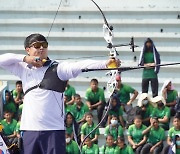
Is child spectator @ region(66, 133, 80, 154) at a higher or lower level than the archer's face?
lower

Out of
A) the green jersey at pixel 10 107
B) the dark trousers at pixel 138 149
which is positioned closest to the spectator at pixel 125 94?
the dark trousers at pixel 138 149

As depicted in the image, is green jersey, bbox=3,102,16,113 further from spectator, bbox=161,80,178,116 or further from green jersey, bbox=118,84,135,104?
spectator, bbox=161,80,178,116

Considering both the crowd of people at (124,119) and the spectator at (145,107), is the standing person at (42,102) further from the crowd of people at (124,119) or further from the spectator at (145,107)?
the spectator at (145,107)

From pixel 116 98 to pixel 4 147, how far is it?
392cm

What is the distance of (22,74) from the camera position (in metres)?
4.42

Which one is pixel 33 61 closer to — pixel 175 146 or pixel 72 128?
pixel 175 146

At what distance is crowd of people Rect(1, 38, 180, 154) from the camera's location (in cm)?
846

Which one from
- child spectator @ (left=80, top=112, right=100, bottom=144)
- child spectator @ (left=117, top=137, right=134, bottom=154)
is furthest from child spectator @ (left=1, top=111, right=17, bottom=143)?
child spectator @ (left=117, top=137, right=134, bottom=154)

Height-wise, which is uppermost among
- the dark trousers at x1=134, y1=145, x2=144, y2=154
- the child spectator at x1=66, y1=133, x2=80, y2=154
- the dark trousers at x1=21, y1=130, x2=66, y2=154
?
the dark trousers at x1=21, y1=130, x2=66, y2=154

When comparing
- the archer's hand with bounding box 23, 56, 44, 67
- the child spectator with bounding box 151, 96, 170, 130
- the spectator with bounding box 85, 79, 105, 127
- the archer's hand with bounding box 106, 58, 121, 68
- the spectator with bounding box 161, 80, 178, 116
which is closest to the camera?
the archer's hand with bounding box 106, 58, 121, 68

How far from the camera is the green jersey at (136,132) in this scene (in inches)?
337

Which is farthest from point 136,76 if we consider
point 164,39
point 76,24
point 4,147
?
point 4,147

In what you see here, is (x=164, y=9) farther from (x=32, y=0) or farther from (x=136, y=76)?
(x=32, y=0)

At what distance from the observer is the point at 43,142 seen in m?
4.31
